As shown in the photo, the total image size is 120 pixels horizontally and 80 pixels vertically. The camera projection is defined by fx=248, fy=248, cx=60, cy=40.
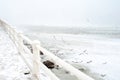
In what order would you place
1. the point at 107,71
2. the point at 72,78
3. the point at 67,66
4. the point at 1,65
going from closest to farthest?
the point at 67,66 < the point at 1,65 < the point at 72,78 < the point at 107,71

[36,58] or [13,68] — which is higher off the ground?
[36,58]

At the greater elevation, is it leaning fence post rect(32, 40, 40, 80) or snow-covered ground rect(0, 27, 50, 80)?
leaning fence post rect(32, 40, 40, 80)

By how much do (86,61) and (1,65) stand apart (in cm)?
557

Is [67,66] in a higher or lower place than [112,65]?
higher

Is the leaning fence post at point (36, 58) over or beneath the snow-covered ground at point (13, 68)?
over

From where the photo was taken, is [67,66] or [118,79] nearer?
[67,66]

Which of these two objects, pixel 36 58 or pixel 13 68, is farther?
pixel 13 68

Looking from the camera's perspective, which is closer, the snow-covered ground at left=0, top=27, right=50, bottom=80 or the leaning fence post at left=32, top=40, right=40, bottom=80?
→ the leaning fence post at left=32, top=40, right=40, bottom=80

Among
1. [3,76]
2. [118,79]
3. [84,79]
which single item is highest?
[84,79]

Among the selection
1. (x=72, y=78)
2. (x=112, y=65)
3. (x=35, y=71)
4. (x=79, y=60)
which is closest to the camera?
(x=35, y=71)

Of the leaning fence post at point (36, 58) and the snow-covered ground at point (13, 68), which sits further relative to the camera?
the snow-covered ground at point (13, 68)

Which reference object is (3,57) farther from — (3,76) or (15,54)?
(3,76)

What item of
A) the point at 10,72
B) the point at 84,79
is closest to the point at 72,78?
the point at 10,72

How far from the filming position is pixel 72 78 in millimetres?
9164
